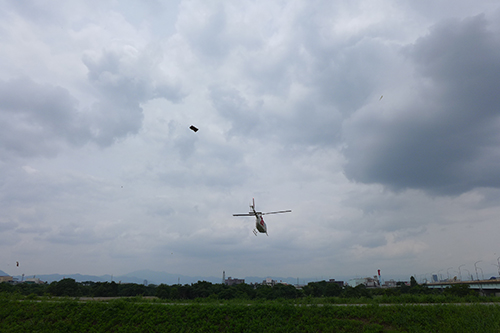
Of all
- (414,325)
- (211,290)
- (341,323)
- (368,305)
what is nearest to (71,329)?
(341,323)

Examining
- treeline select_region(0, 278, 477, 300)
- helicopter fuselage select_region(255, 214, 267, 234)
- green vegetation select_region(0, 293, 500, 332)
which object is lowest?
treeline select_region(0, 278, 477, 300)

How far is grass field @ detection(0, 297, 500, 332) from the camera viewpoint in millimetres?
23547

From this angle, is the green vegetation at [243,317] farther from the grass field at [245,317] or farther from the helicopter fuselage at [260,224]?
the helicopter fuselage at [260,224]

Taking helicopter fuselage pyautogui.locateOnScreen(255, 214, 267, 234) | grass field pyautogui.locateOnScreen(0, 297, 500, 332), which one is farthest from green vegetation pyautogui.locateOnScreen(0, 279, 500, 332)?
helicopter fuselage pyautogui.locateOnScreen(255, 214, 267, 234)

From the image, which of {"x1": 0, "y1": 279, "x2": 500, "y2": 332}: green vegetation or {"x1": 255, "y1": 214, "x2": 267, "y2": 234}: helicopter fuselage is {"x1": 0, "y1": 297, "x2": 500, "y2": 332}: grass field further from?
{"x1": 255, "y1": 214, "x2": 267, "y2": 234}: helicopter fuselage

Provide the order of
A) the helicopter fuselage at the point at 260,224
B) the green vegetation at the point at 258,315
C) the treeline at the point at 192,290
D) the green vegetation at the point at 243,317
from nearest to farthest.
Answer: the green vegetation at the point at 243,317, the green vegetation at the point at 258,315, the helicopter fuselage at the point at 260,224, the treeline at the point at 192,290

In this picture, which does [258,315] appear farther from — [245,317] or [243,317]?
[243,317]

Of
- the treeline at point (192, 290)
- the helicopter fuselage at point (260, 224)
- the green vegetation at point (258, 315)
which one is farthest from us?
the treeline at point (192, 290)

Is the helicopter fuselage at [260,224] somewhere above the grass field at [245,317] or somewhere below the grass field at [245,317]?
above

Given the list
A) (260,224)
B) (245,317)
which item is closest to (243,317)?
(245,317)

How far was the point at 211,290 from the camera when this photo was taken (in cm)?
7081

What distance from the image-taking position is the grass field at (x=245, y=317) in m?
23.5

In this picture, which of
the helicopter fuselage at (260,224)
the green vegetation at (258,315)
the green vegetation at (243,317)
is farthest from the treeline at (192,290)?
the green vegetation at (243,317)

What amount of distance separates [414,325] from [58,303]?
107ft
